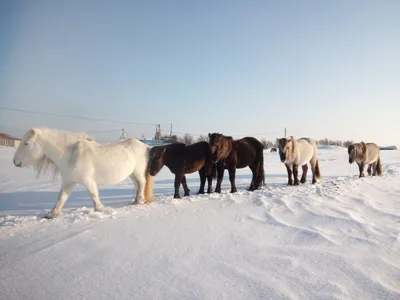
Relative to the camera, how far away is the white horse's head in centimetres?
427

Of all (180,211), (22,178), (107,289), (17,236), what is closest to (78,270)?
(107,289)

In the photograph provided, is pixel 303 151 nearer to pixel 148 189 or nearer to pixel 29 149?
pixel 148 189

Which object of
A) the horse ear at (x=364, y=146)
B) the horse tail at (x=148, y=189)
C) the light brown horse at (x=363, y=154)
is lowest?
the horse tail at (x=148, y=189)

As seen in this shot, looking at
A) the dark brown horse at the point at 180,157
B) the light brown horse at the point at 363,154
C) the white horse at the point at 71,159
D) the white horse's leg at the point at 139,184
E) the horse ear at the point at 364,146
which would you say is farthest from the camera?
the horse ear at the point at 364,146

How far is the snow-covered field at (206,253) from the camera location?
6.66 feet

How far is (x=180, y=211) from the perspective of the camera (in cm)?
433

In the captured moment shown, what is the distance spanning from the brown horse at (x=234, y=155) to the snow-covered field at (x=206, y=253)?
1.91 m

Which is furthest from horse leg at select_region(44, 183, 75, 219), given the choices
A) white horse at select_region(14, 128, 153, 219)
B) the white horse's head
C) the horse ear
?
the horse ear

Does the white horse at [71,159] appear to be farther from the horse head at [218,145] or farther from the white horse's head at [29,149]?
the horse head at [218,145]

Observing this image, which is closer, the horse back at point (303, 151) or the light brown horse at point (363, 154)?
the horse back at point (303, 151)

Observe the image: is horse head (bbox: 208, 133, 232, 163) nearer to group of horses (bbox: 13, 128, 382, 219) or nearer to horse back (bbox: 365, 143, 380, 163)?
group of horses (bbox: 13, 128, 382, 219)

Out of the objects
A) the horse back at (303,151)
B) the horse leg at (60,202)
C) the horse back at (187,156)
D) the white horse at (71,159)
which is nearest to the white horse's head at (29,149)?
the white horse at (71,159)

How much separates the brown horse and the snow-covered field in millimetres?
1913

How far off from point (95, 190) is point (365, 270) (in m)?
4.07
